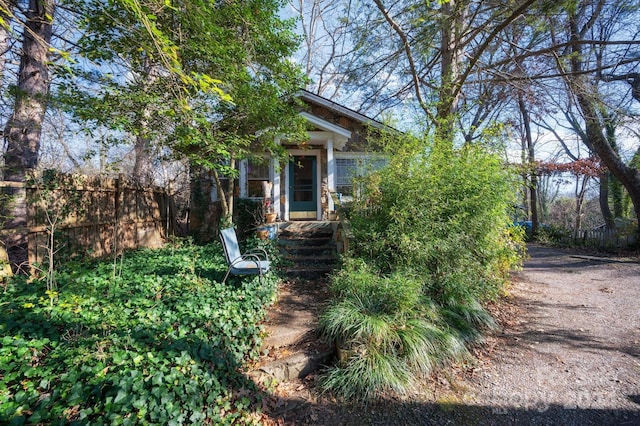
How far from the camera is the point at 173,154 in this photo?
20.8 feet

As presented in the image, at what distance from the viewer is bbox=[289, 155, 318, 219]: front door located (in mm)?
9219

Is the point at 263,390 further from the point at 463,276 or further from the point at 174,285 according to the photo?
the point at 463,276

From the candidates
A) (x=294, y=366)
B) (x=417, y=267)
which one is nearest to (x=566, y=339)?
(x=417, y=267)

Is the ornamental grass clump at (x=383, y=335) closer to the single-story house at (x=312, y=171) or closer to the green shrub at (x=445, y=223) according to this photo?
the green shrub at (x=445, y=223)

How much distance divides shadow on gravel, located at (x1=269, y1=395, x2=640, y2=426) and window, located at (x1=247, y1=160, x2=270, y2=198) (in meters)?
7.10

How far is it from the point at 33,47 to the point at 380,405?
860cm

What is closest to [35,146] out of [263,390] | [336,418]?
[263,390]

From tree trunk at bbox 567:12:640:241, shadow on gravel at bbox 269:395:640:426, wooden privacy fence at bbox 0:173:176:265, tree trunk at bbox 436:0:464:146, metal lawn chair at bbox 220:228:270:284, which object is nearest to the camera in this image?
shadow on gravel at bbox 269:395:640:426

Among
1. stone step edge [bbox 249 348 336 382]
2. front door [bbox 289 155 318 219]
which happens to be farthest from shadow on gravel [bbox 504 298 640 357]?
front door [bbox 289 155 318 219]

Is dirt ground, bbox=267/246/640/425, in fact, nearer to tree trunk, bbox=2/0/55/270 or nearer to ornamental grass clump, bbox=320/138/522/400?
ornamental grass clump, bbox=320/138/522/400

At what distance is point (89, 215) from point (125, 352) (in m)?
4.49

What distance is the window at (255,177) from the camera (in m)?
9.10

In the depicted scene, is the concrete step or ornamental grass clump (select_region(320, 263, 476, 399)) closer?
ornamental grass clump (select_region(320, 263, 476, 399))

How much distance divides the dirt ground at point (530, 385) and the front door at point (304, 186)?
19.5 ft
